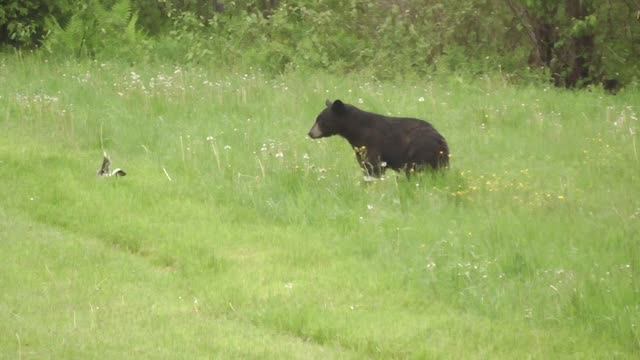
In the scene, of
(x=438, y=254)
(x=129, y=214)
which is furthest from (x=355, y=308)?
(x=129, y=214)

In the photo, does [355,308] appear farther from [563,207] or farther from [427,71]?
[427,71]

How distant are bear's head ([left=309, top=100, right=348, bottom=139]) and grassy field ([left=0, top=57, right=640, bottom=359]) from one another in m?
0.32

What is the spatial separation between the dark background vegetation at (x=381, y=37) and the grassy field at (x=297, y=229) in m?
3.79

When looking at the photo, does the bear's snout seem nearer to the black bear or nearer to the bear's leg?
the black bear

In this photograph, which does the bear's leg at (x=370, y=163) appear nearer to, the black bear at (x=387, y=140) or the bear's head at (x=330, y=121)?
the black bear at (x=387, y=140)

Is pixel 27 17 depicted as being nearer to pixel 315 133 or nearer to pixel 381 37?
pixel 381 37

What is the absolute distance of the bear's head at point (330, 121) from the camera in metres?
12.8

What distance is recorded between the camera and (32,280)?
891 cm

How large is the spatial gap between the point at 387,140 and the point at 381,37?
1007 centimetres

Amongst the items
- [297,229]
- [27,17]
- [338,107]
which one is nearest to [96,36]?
[27,17]

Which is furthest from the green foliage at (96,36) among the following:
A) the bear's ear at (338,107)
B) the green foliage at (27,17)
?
the bear's ear at (338,107)

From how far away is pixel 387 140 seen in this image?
1220cm

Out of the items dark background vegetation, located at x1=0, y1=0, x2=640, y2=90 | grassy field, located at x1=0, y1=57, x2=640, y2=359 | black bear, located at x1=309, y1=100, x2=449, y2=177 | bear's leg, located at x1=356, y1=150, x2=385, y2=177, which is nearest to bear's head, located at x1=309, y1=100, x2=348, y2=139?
black bear, located at x1=309, y1=100, x2=449, y2=177

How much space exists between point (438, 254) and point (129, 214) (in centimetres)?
340
